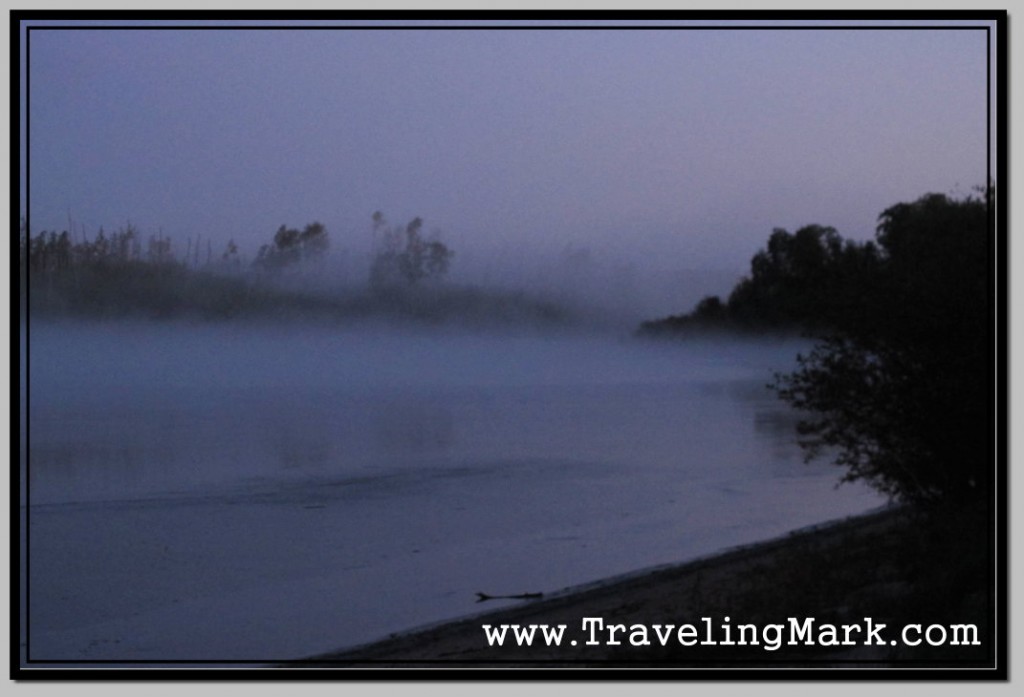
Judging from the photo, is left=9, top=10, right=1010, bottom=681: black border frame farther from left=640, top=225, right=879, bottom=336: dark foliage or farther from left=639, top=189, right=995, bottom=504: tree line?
left=640, top=225, right=879, bottom=336: dark foliage

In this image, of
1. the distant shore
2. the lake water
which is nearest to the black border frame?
the distant shore

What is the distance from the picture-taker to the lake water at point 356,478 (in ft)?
26.0

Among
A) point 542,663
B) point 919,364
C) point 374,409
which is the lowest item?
point 542,663

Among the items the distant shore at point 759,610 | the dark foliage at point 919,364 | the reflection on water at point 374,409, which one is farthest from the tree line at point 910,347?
the reflection on water at point 374,409

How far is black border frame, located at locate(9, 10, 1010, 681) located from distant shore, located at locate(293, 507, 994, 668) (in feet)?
0.20

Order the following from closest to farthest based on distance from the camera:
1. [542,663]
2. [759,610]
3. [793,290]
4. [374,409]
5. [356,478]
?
[542,663]
[759,610]
[793,290]
[356,478]
[374,409]

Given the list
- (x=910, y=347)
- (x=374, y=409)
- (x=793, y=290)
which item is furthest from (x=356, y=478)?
(x=910, y=347)

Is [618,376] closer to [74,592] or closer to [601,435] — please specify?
[601,435]

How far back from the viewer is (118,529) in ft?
33.1

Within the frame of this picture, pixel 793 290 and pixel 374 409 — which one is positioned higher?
pixel 793 290

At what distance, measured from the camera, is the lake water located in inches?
313

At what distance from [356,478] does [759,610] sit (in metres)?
6.78

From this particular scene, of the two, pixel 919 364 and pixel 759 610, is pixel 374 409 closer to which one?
pixel 759 610

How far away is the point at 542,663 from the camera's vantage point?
5.91 m
